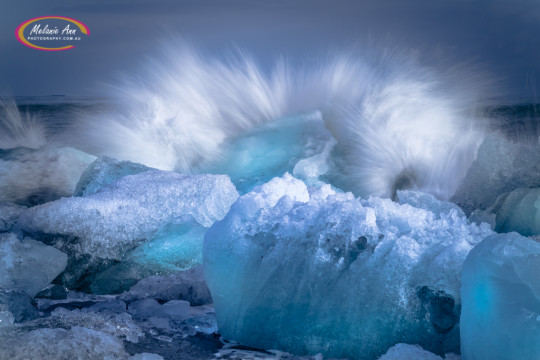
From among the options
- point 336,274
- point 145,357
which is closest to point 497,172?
point 336,274

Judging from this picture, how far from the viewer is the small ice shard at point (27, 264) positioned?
2.09 meters

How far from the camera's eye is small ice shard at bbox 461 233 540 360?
128cm

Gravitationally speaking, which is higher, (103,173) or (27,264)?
(103,173)

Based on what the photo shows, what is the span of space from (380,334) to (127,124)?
3370 mm

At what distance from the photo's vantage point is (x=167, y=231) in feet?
8.66

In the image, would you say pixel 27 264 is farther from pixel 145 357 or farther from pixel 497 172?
pixel 497 172

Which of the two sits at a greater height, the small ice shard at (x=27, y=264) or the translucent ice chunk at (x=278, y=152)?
the translucent ice chunk at (x=278, y=152)

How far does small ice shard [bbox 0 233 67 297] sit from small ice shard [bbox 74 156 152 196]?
103 centimetres

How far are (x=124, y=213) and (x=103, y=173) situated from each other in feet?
2.41

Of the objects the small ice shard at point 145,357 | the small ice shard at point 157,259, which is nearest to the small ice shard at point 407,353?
the small ice shard at point 145,357

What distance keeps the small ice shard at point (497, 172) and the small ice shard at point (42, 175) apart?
2.48 m

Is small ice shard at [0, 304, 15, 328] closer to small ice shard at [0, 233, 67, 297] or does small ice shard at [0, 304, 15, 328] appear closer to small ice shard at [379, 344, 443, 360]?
small ice shard at [0, 233, 67, 297]

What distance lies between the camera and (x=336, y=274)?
1.64 m

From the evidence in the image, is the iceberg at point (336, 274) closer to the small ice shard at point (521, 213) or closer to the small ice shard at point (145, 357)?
the small ice shard at point (145, 357)
